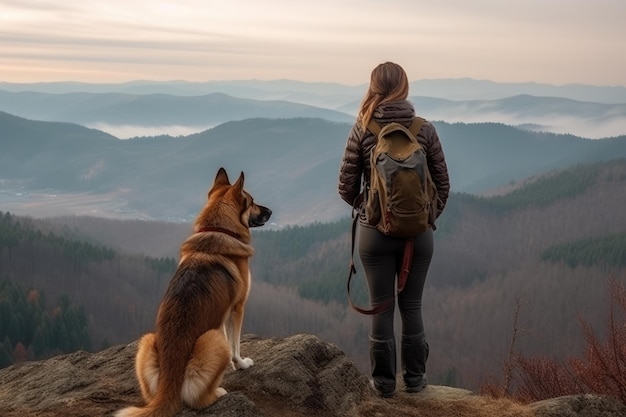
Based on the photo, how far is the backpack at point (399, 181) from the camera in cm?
785

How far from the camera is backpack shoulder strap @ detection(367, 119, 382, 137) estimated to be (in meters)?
8.15

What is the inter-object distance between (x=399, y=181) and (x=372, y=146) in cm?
61

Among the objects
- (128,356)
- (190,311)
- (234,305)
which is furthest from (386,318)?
(128,356)

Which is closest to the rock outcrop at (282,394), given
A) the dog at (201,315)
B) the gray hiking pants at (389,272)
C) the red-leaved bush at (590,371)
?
the dog at (201,315)

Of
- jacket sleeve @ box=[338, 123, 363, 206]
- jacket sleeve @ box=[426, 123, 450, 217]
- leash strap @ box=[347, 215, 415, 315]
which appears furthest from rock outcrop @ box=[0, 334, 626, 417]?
jacket sleeve @ box=[426, 123, 450, 217]

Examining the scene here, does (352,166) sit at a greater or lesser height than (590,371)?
greater

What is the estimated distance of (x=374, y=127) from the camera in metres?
8.18

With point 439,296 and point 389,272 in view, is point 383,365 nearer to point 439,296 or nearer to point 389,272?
point 389,272

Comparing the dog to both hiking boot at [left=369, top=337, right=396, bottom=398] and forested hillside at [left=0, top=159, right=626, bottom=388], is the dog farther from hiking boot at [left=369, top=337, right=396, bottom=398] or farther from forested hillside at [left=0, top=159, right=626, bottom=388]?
forested hillside at [left=0, top=159, right=626, bottom=388]

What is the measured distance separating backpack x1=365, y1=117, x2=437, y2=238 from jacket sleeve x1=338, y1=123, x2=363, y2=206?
0.81ft

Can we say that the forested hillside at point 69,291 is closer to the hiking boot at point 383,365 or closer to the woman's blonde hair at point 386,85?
the hiking boot at point 383,365

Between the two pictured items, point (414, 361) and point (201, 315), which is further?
point (414, 361)

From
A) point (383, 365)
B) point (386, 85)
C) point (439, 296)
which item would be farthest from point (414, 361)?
point (439, 296)

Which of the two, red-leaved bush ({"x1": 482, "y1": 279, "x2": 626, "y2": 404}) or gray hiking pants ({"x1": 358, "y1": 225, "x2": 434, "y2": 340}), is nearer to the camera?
gray hiking pants ({"x1": 358, "y1": 225, "x2": 434, "y2": 340})
